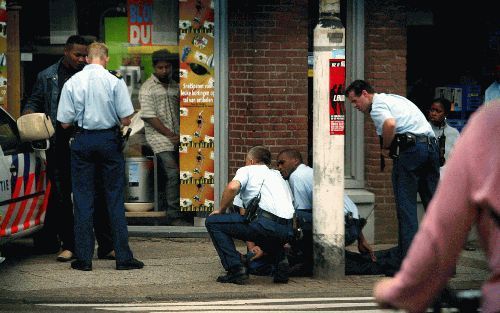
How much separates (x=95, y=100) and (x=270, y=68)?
2512mm

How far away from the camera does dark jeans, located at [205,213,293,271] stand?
28.2 ft

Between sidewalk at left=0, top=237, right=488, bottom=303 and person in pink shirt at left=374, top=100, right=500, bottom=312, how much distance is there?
5677 mm

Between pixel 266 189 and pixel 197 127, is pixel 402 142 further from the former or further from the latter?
pixel 197 127

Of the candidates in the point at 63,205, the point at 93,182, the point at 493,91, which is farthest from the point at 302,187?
the point at 493,91

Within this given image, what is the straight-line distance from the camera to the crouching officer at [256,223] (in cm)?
862

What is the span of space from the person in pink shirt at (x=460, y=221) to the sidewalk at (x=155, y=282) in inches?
223

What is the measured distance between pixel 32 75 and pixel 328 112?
3911 millimetres

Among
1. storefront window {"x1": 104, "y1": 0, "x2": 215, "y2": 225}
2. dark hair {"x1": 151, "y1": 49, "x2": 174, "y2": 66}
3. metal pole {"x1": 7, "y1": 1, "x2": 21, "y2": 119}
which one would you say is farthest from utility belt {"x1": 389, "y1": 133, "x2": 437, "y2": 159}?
metal pole {"x1": 7, "y1": 1, "x2": 21, "y2": 119}

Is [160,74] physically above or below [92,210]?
above

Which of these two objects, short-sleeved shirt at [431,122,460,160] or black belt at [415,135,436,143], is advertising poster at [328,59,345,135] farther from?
short-sleeved shirt at [431,122,460,160]

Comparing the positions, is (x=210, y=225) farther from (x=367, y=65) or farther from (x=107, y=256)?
(x=367, y=65)

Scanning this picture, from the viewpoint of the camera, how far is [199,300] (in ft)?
26.5

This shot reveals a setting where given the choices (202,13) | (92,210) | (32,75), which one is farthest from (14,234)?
(202,13)

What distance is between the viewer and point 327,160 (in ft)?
29.0
